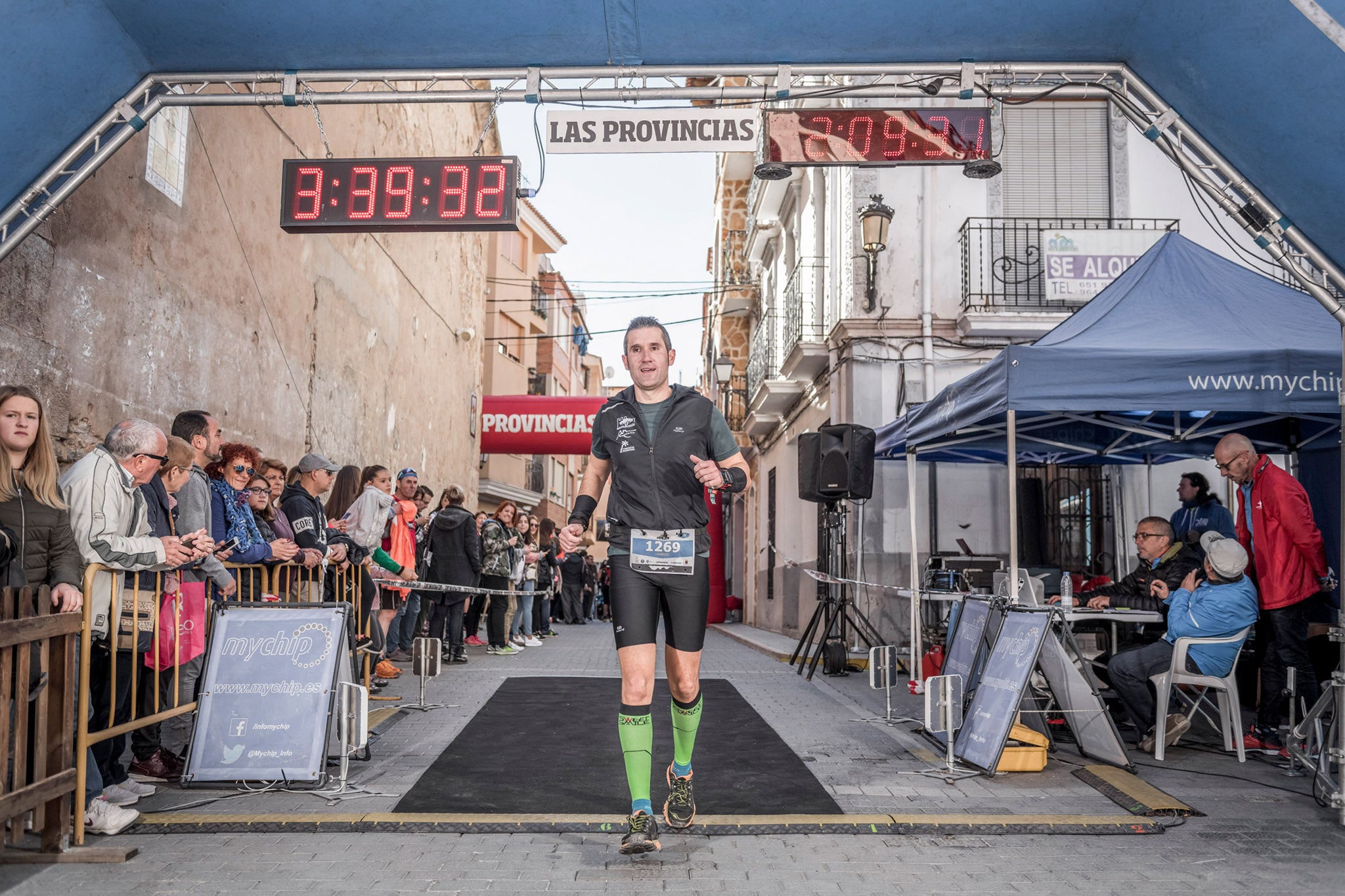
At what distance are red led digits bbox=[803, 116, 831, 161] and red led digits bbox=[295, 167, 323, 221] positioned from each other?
3.29m

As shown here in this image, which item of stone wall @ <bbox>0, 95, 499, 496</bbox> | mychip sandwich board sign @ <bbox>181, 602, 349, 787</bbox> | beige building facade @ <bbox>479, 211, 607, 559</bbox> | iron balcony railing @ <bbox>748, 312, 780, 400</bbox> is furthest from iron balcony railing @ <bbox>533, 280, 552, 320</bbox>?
mychip sandwich board sign @ <bbox>181, 602, 349, 787</bbox>

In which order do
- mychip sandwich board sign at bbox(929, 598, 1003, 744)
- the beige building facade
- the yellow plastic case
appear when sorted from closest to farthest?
the yellow plastic case
mychip sandwich board sign at bbox(929, 598, 1003, 744)
the beige building facade

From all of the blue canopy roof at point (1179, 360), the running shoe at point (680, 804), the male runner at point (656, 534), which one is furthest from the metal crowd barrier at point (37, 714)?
the blue canopy roof at point (1179, 360)

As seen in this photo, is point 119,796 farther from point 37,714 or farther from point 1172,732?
point 1172,732

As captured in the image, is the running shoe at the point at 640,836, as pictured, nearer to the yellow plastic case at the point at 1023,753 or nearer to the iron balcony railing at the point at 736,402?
the yellow plastic case at the point at 1023,753

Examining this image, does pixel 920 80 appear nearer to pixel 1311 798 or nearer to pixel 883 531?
pixel 1311 798

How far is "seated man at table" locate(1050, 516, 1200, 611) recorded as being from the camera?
7629mm

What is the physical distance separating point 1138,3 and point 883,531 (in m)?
8.51

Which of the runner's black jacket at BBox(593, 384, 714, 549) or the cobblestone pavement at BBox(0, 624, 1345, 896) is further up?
the runner's black jacket at BBox(593, 384, 714, 549)

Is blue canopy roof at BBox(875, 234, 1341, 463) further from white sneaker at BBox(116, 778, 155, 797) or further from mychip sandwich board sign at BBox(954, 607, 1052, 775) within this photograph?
white sneaker at BBox(116, 778, 155, 797)

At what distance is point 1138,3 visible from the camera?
574cm

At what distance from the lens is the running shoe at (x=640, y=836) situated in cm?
429

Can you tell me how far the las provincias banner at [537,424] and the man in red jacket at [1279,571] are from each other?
18.8 meters

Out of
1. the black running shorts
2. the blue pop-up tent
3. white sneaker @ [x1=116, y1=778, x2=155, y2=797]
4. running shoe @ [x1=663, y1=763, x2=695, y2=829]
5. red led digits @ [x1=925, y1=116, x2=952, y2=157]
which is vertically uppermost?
red led digits @ [x1=925, y1=116, x2=952, y2=157]
